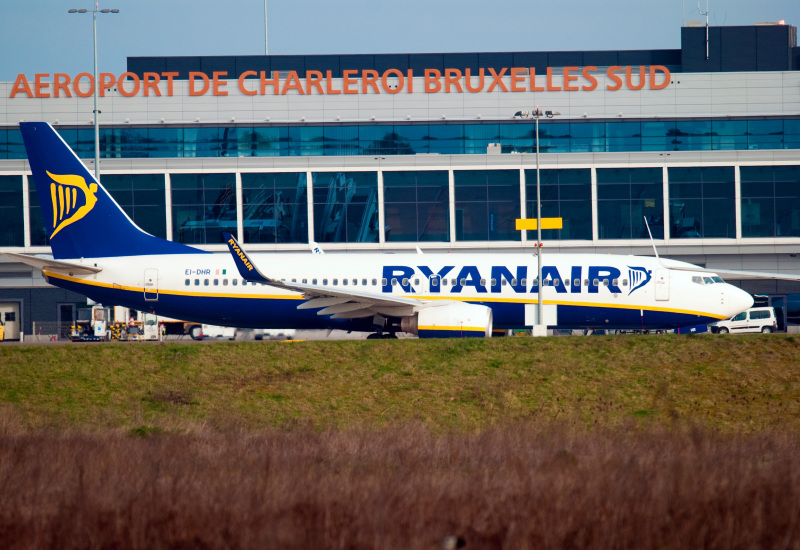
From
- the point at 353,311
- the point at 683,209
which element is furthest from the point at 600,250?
the point at 353,311

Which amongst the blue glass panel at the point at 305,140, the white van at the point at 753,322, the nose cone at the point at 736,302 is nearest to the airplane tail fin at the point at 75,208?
the nose cone at the point at 736,302

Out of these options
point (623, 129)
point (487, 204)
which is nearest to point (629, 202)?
point (623, 129)

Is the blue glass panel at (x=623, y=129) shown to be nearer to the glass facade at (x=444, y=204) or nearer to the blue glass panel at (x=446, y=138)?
the glass facade at (x=444, y=204)

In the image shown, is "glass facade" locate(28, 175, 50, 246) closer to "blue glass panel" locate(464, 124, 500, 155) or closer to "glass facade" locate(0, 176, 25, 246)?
"glass facade" locate(0, 176, 25, 246)

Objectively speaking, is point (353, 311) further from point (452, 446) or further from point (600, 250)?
point (600, 250)

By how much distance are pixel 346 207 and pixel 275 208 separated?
4795 mm

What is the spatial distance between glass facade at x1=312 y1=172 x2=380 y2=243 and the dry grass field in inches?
1233

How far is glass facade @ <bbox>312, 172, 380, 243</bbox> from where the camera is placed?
57.1 metres

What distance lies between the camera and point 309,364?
80.5 feet

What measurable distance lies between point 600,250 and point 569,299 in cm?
2473

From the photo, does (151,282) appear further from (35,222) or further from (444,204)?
(35,222)

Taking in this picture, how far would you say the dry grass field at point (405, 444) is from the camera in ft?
36.0

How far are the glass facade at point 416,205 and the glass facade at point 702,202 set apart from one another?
15151mm

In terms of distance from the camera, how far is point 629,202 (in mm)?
56844
